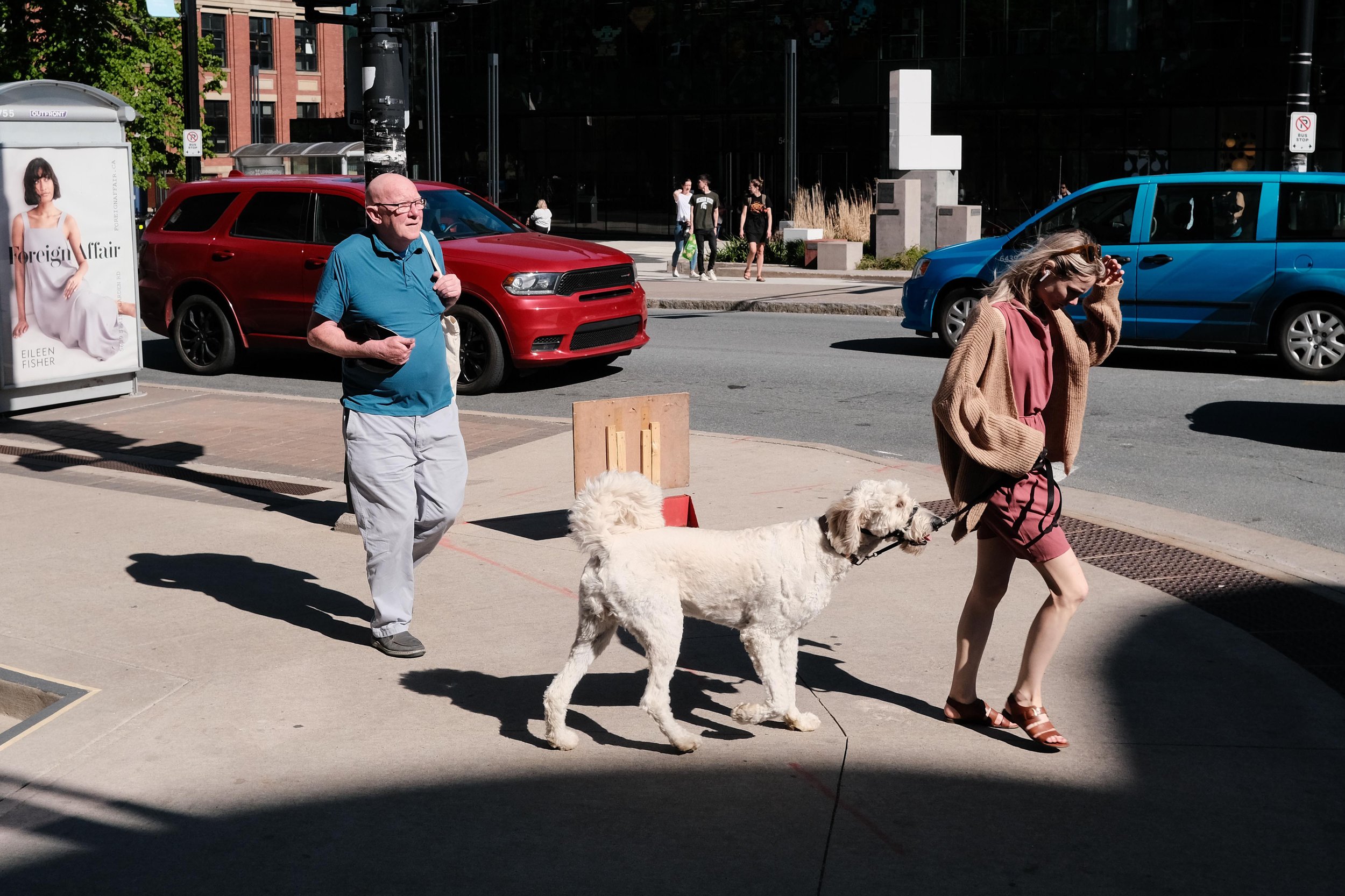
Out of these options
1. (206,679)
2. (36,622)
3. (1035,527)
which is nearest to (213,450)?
(36,622)

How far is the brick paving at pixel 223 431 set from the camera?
981 cm

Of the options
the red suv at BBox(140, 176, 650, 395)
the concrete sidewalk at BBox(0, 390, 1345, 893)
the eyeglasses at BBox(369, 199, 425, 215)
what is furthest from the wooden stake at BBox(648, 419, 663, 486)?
the red suv at BBox(140, 176, 650, 395)

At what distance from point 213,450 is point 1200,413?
768 centimetres

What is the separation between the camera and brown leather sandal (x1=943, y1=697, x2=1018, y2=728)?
16.4ft

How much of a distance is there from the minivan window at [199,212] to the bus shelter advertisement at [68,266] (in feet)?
7.57

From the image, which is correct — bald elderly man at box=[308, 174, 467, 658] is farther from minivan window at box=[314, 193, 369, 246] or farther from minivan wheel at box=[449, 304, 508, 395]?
minivan window at box=[314, 193, 369, 246]

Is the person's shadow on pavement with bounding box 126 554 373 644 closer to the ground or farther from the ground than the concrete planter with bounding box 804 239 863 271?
closer to the ground

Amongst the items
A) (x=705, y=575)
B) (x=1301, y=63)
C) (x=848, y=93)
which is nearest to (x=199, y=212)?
(x=705, y=575)

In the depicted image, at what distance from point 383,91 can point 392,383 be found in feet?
9.50

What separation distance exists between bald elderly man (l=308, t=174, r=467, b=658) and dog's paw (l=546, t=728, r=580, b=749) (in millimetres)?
1181

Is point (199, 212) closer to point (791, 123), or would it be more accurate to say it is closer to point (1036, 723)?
point (1036, 723)

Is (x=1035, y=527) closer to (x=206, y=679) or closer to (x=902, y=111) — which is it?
(x=206, y=679)

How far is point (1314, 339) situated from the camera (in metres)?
13.2

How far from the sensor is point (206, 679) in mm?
5488
